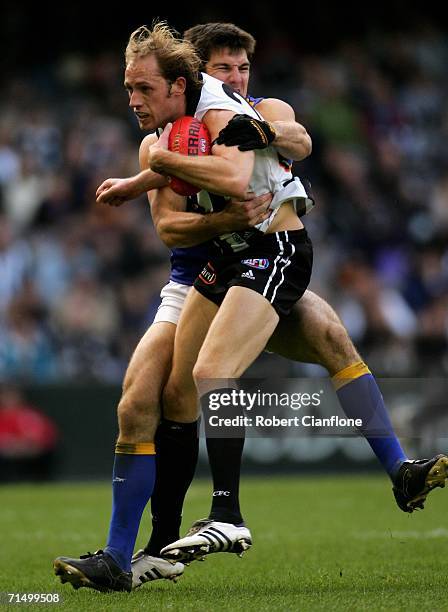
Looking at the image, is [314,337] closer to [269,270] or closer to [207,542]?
[269,270]

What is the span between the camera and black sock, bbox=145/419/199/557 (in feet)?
19.7

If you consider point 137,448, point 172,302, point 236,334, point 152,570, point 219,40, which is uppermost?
point 219,40

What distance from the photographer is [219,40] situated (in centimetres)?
642

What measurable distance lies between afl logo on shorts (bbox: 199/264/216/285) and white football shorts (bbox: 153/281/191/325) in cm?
28

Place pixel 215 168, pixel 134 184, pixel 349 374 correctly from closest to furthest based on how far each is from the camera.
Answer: pixel 215 168 < pixel 134 184 < pixel 349 374

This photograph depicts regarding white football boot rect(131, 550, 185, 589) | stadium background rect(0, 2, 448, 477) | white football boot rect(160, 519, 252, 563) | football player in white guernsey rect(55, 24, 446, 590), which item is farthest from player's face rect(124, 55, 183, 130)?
stadium background rect(0, 2, 448, 477)

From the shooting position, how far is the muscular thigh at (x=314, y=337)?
589 cm

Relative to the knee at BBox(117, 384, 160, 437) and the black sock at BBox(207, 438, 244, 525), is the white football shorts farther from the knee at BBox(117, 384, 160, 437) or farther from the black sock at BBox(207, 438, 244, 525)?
the black sock at BBox(207, 438, 244, 525)

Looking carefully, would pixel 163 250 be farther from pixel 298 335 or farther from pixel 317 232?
pixel 298 335

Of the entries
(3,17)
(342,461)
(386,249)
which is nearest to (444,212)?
(386,249)

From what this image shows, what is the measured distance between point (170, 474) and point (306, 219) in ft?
29.9

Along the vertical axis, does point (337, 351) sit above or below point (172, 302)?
below

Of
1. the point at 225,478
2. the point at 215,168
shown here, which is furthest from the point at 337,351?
the point at 215,168

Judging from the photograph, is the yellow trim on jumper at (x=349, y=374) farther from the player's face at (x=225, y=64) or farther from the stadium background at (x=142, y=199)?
the stadium background at (x=142, y=199)
